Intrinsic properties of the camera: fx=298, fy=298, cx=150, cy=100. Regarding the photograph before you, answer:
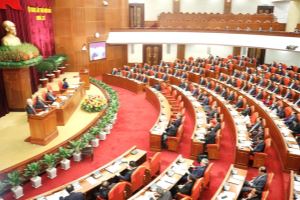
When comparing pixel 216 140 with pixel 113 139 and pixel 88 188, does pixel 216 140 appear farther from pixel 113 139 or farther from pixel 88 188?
pixel 88 188

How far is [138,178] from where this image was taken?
263 inches

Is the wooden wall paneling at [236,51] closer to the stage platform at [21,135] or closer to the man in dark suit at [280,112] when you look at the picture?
the man in dark suit at [280,112]

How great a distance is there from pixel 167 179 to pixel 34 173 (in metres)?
3.18

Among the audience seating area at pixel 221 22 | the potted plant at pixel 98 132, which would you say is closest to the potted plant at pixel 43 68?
the potted plant at pixel 98 132

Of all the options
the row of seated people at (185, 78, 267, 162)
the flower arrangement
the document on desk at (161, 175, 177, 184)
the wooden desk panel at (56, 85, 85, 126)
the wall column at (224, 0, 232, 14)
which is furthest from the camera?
the wall column at (224, 0, 232, 14)

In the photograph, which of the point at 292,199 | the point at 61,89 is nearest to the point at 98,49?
the point at 61,89

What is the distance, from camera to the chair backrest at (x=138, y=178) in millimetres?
6547

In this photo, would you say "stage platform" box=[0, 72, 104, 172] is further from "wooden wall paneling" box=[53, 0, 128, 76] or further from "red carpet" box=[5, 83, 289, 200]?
"wooden wall paneling" box=[53, 0, 128, 76]

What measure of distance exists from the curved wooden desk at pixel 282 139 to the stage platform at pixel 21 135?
6.01 metres

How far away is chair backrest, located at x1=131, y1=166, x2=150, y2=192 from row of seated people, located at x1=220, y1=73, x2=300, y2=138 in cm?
530

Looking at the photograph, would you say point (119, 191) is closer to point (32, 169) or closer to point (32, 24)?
point (32, 169)

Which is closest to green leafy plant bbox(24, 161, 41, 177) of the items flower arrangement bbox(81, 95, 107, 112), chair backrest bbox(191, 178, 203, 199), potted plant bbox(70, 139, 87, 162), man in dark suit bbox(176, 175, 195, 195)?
potted plant bbox(70, 139, 87, 162)

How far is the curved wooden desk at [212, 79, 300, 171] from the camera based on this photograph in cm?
776

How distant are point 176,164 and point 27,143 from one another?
4.25m
